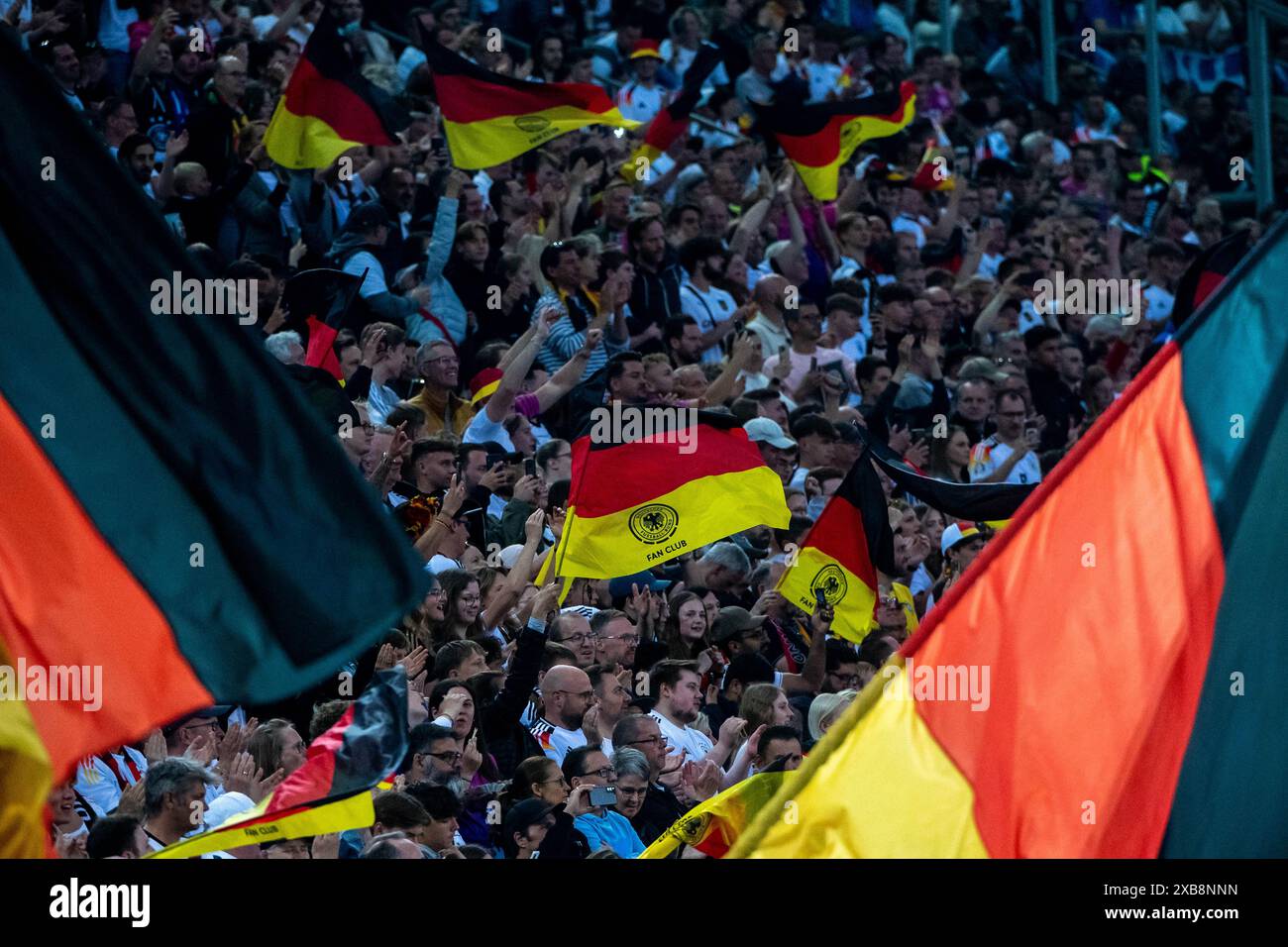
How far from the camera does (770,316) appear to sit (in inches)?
514

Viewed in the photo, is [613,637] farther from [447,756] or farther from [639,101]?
[639,101]

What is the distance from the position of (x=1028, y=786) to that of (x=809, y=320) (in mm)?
8234

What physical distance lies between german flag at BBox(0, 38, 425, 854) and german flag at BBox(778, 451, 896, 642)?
213 inches

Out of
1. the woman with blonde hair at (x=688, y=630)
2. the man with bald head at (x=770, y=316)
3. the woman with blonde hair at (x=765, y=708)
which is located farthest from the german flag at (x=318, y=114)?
the woman with blonde hair at (x=765, y=708)

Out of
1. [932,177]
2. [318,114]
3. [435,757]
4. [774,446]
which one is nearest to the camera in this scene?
[435,757]

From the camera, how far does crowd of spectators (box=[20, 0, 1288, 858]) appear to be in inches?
315

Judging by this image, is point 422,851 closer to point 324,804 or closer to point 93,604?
point 324,804

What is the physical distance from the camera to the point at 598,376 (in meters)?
11.2

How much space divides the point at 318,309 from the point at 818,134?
513 centimetres

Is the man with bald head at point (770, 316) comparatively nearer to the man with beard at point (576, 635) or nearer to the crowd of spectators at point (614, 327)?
the crowd of spectators at point (614, 327)

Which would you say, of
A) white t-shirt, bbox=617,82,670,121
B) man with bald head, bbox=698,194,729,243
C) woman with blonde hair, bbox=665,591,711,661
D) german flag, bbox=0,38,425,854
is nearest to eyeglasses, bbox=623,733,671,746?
woman with blonde hair, bbox=665,591,711,661

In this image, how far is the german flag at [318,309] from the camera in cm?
1034

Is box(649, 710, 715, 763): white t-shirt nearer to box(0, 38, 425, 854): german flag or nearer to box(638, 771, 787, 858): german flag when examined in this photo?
box(638, 771, 787, 858): german flag

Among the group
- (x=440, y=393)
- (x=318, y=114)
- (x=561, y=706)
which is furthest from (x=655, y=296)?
(x=561, y=706)
